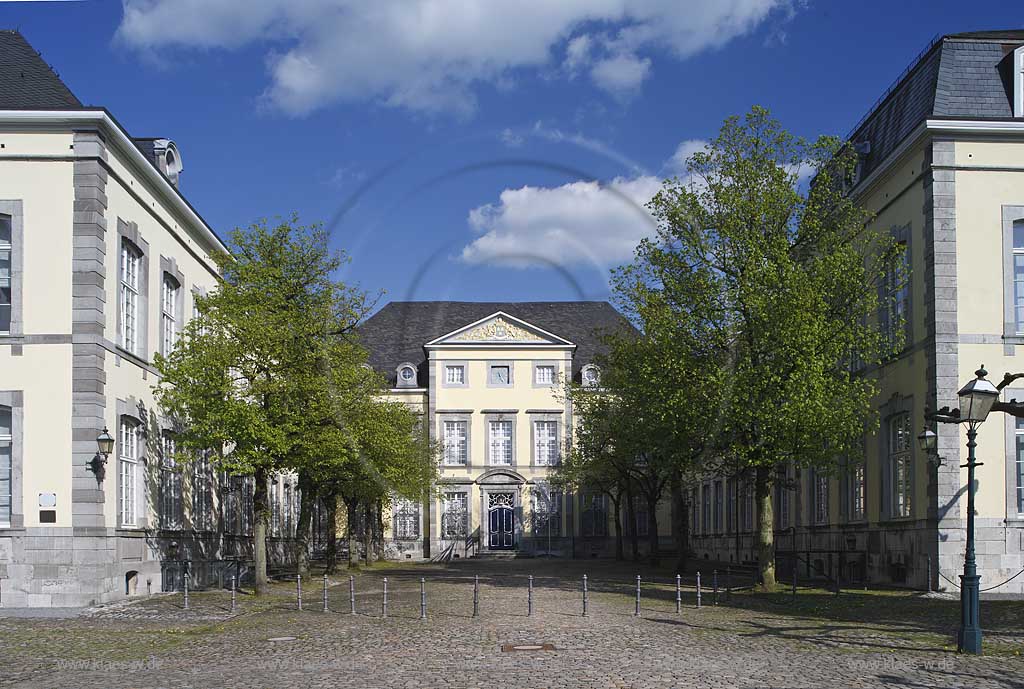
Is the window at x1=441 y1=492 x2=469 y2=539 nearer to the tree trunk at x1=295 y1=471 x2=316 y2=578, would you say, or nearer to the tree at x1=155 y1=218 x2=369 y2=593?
the tree trunk at x1=295 y1=471 x2=316 y2=578

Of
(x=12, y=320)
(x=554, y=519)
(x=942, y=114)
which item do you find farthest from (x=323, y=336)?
(x=554, y=519)

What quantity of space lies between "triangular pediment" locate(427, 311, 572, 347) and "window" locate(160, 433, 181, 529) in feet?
116

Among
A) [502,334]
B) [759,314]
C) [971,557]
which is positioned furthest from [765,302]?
[502,334]

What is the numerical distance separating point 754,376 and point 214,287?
2049cm

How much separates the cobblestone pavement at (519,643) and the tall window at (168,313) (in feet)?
27.7

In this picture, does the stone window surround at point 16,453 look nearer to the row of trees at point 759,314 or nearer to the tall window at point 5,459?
the tall window at point 5,459

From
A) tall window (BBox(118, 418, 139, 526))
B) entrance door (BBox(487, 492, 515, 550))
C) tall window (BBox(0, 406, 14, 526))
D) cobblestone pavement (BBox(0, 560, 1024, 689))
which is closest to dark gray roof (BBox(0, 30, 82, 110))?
tall window (BBox(0, 406, 14, 526))

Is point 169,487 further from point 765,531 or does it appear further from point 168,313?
point 765,531

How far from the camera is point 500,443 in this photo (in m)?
68.1

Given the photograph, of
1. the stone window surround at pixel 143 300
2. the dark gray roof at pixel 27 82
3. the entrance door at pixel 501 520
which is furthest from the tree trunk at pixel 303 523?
the entrance door at pixel 501 520

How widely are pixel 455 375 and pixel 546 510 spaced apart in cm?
953

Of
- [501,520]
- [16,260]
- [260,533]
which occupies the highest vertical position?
[16,260]

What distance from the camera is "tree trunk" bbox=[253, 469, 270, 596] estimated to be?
2967 centimetres

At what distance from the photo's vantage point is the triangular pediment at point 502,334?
67.8 m
